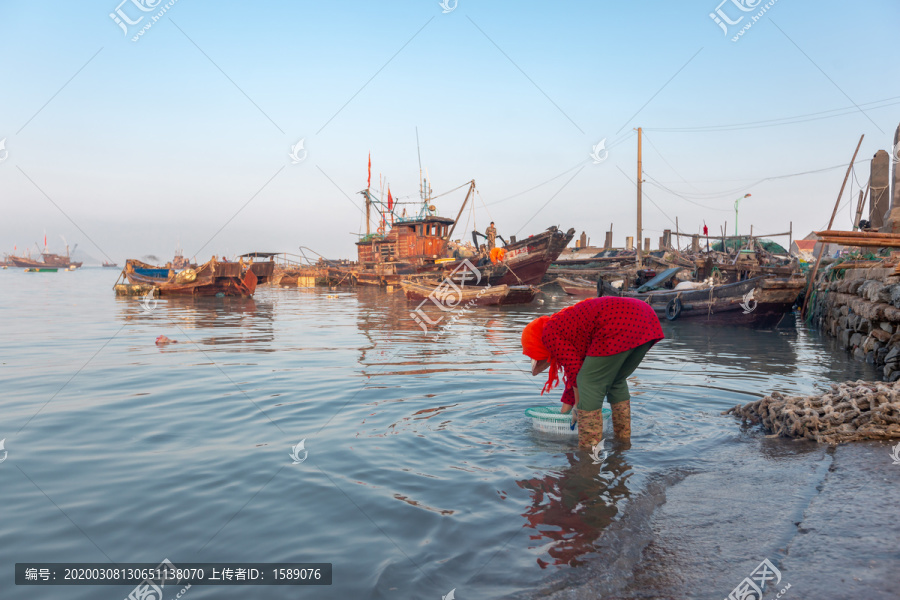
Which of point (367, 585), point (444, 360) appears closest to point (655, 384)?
point (444, 360)

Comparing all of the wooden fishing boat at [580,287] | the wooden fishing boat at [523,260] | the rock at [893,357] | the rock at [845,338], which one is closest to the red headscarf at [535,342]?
the rock at [893,357]

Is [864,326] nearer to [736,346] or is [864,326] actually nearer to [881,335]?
[881,335]

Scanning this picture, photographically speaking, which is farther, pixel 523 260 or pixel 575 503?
pixel 523 260

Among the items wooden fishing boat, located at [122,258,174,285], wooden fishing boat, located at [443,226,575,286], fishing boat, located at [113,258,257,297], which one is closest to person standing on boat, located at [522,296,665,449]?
wooden fishing boat, located at [443,226,575,286]

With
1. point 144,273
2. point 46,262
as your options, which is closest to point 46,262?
point 46,262

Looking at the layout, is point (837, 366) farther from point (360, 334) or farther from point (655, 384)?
point (360, 334)

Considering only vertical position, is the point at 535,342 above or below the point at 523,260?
below

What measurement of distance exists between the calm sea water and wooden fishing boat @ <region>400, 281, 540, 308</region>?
1466 cm

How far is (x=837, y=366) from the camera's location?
34.1 feet

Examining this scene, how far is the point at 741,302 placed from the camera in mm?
16953

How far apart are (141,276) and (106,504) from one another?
35881 millimetres

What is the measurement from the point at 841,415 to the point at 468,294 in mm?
21271

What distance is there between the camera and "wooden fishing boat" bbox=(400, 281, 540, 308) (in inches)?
989

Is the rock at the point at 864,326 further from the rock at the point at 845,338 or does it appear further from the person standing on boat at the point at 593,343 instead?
the person standing on boat at the point at 593,343
